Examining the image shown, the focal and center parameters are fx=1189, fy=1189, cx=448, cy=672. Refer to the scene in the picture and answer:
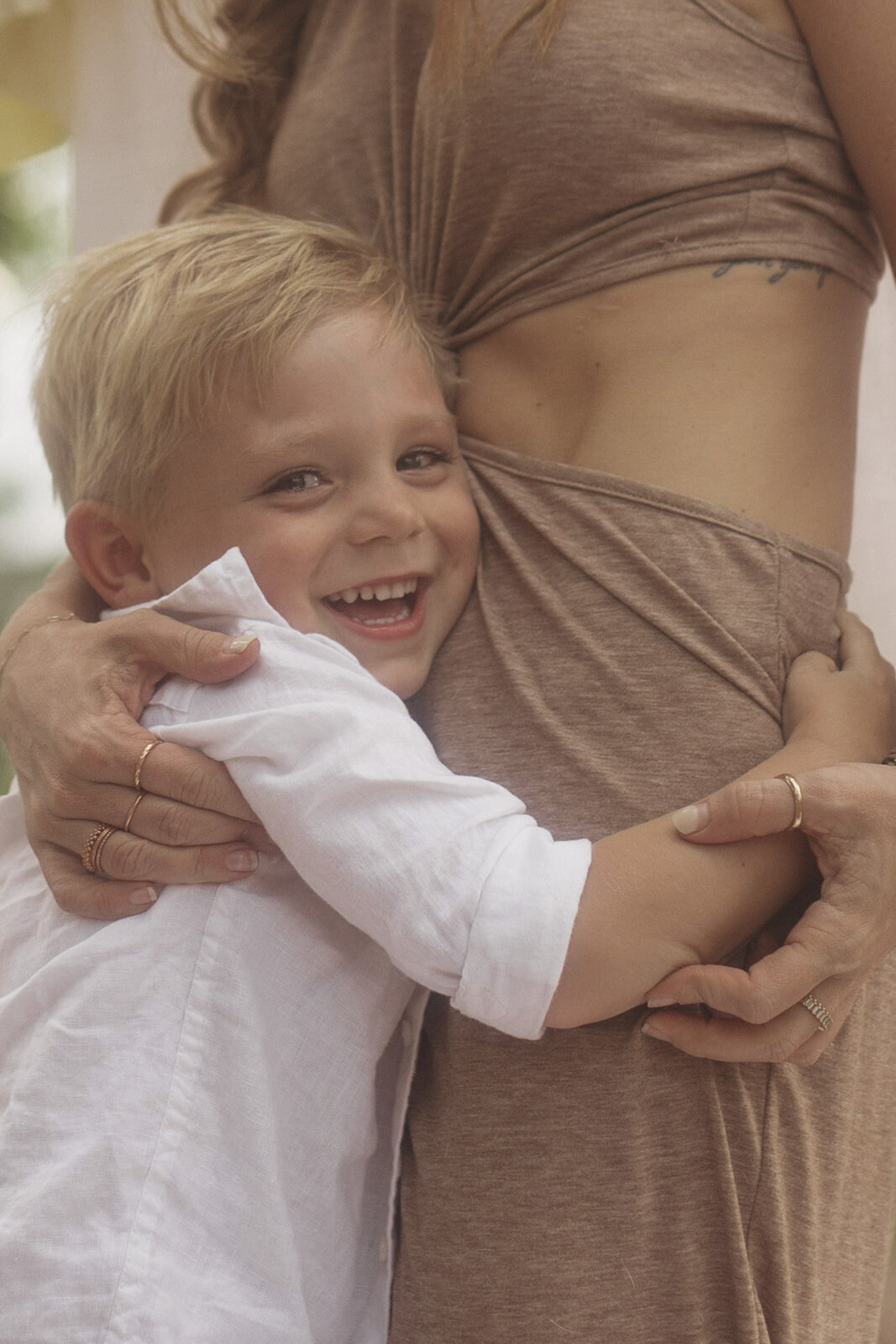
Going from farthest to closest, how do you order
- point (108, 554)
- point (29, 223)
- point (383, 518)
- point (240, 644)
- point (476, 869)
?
1. point (29, 223)
2. point (108, 554)
3. point (383, 518)
4. point (240, 644)
5. point (476, 869)

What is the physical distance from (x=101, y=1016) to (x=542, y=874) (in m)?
0.36

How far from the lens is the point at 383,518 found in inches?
40.8

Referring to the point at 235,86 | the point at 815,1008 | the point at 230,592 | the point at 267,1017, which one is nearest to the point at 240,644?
the point at 230,592

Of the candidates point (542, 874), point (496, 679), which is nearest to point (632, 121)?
point (496, 679)

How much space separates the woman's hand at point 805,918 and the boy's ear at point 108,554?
58 cm

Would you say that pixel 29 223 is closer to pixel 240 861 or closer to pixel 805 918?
pixel 240 861

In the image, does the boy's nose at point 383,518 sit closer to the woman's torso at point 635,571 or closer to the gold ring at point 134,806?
the woman's torso at point 635,571

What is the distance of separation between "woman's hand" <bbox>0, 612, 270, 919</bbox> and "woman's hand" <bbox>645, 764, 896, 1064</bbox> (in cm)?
35

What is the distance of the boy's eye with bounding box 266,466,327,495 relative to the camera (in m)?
1.05

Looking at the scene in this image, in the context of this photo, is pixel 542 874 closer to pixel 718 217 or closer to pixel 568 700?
pixel 568 700

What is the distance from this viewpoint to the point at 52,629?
3.72ft

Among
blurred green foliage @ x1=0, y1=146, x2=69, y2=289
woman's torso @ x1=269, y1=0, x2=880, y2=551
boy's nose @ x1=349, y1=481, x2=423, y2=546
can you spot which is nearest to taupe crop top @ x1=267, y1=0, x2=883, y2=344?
woman's torso @ x1=269, y1=0, x2=880, y2=551

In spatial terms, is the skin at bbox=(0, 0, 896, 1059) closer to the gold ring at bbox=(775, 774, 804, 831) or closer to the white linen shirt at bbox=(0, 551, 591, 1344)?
the white linen shirt at bbox=(0, 551, 591, 1344)

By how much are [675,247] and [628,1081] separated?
703 millimetres
